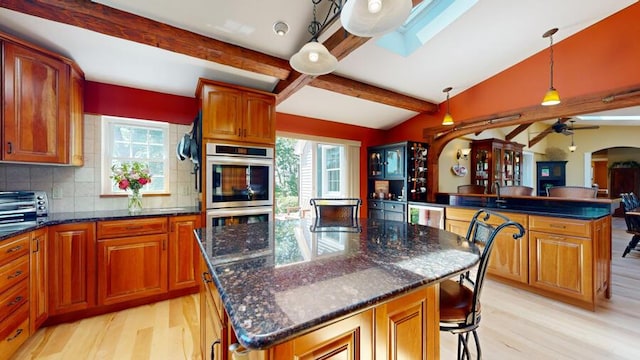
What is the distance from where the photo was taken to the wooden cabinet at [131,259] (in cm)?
234

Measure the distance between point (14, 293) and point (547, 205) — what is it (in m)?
5.14

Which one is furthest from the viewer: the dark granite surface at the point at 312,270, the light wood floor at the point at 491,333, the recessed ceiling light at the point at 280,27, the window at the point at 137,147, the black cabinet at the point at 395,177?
the black cabinet at the point at 395,177

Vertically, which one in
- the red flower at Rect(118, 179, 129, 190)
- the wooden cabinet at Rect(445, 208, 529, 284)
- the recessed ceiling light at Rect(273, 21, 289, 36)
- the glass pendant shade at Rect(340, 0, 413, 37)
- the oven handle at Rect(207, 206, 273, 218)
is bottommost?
the wooden cabinet at Rect(445, 208, 529, 284)

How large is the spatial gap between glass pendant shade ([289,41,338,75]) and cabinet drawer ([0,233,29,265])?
219 cm

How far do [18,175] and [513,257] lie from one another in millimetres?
5228

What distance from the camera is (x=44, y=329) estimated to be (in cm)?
216

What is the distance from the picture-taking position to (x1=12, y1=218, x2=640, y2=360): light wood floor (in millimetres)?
1868

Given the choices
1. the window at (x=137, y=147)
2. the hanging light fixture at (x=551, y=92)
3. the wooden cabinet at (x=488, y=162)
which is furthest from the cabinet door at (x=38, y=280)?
the wooden cabinet at (x=488, y=162)

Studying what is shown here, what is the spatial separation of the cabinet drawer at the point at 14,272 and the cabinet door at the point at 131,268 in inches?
18.9

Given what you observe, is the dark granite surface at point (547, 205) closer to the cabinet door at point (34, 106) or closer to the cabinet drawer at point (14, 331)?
the cabinet drawer at point (14, 331)

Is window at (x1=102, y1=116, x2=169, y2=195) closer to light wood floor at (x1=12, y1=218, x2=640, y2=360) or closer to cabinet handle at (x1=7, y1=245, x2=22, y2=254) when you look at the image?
cabinet handle at (x1=7, y1=245, x2=22, y2=254)

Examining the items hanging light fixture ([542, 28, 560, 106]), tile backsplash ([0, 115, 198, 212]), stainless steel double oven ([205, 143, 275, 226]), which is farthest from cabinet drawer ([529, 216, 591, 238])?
tile backsplash ([0, 115, 198, 212])

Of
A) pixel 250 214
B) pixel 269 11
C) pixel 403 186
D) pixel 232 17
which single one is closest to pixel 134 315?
pixel 250 214

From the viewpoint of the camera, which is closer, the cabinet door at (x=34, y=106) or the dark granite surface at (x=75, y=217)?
the dark granite surface at (x=75, y=217)
